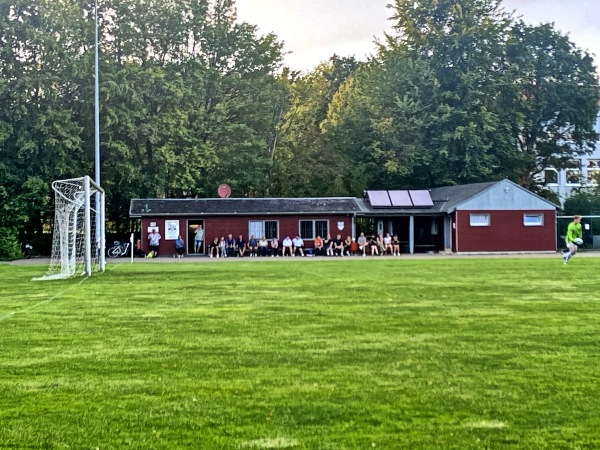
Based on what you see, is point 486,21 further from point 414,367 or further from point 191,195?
point 414,367

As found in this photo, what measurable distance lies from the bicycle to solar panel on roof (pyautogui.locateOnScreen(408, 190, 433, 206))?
1588cm

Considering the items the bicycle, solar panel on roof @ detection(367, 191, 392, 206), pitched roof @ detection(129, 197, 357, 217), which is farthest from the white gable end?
the bicycle

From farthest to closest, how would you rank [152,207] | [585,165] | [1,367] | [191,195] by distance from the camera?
[585,165] → [191,195] → [152,207] → [1,367]

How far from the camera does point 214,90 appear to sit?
45938 millimetres

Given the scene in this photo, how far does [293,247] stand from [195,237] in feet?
17.2

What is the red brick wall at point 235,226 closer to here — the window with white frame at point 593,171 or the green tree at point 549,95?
the green tree at point 549,95

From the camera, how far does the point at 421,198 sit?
42.0m

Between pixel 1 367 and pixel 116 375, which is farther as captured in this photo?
pixel 1 367

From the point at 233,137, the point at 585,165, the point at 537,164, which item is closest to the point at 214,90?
the point at 233,137

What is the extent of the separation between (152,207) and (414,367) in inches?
1301

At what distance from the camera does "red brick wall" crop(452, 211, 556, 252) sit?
39219 mm

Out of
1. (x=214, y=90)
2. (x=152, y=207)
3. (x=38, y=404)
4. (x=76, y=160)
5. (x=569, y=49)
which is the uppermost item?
(x=569, y=49)

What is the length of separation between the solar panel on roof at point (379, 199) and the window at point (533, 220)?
24.0 feet

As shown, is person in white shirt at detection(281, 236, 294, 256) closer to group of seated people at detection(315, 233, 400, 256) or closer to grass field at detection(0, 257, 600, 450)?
group of seated people at detection(315, 233, 400, 256)
